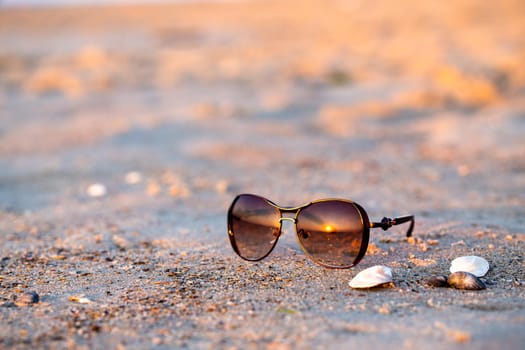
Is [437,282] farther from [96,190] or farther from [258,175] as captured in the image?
[96,190]

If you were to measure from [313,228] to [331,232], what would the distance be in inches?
3.8

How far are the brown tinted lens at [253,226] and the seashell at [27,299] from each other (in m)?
0.93

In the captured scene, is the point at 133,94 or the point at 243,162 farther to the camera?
the point at 133,94

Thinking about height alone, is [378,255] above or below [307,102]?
below

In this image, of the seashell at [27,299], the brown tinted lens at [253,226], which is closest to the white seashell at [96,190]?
the brown tinted lens at [253,226]

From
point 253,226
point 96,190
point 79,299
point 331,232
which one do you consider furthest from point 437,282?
point 96,190

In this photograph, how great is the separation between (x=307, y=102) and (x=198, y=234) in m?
5.62

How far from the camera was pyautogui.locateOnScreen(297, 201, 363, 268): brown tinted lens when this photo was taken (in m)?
2.55

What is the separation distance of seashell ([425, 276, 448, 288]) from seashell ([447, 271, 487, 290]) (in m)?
0.02

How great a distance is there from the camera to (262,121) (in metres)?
7.86

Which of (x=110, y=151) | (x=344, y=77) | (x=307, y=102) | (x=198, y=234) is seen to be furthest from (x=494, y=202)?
(x=344, y=77)

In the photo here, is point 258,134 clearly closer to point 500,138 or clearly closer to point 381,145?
point 381,145

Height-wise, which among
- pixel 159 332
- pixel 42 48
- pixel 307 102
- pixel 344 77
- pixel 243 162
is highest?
pixel 42 48

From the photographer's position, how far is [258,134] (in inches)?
283
